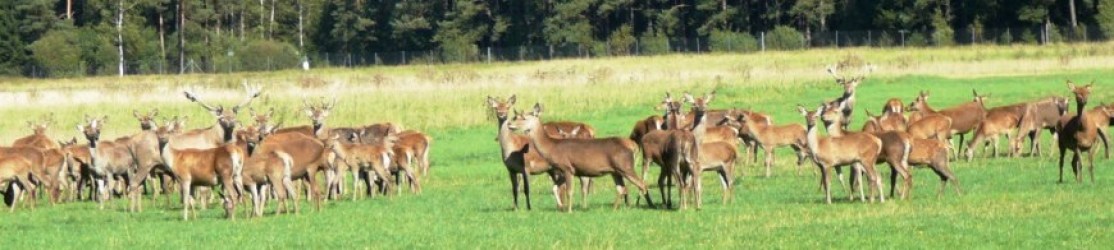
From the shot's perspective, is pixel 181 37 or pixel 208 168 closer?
pixel 208 168

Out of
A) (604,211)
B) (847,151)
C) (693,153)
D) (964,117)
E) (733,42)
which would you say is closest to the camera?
(604,211)

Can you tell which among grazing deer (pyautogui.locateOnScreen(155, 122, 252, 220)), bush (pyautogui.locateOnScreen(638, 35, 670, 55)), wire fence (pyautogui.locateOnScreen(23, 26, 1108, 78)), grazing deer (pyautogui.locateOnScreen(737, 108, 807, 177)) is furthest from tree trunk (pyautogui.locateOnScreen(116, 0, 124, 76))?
grazing deer (pyautogui.locateOnScreen(155, 122, 252, 220))

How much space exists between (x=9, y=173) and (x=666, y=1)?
7728 centimetres

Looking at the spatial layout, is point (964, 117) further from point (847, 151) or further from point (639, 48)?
point (639, 48)

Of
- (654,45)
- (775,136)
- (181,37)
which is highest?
(181,37)

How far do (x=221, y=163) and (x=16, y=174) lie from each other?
515 cm

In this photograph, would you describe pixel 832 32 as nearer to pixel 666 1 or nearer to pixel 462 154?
pixel 666 1

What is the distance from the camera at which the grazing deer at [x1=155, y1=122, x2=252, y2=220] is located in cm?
2089

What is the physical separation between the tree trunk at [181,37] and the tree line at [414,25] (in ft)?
0.29

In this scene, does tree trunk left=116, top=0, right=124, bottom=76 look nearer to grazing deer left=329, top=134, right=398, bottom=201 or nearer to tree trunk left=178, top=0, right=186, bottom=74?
tree trunk left=178, top=0, right=186, bottom=74

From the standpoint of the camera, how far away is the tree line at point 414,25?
282ft

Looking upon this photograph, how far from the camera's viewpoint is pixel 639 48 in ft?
308

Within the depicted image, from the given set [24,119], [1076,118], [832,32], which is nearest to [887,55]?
[832,32]

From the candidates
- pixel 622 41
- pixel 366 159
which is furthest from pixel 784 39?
pixel 366 159
